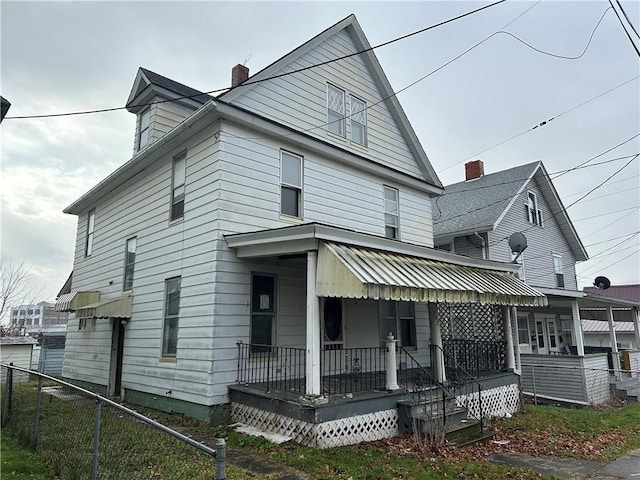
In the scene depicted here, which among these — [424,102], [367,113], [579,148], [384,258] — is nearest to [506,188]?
[579,148]

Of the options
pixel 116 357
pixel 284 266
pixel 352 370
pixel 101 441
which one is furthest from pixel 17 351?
pixel 101 441

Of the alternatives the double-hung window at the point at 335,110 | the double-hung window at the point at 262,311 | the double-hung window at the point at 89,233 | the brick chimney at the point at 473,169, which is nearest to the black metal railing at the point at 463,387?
the double-hung window at the point at 262,311

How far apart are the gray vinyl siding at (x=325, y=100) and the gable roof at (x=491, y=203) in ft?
18.0

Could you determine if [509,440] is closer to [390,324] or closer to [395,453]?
[395,453]

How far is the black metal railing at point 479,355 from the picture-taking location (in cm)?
1124

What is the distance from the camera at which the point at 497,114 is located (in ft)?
53.4

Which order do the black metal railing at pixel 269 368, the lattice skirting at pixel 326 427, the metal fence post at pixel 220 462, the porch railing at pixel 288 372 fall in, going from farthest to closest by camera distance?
the black metal railing at pixel 269 368
the porch railing at pixel 288 372
the lattice skirting at pixel 326 427
the metal fence post at pixel 220 462

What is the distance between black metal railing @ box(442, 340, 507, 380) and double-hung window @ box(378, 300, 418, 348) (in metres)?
1.19

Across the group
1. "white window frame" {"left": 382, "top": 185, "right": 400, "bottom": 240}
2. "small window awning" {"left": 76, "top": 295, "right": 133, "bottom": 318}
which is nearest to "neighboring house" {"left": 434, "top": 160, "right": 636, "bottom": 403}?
"white window frame" {"left": 382, "top": 185, "right": 400, "bottom": 240}

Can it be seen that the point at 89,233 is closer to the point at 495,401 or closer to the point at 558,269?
the point at 495,401

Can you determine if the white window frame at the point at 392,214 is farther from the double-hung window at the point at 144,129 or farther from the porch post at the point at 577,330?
the porch post at the point at 577,330

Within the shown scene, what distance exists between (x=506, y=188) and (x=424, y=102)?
721 cm

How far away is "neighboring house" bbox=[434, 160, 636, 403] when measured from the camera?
1591 centimetres

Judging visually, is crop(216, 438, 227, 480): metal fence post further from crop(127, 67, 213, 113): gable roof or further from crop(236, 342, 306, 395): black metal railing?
crop(127, 67, 213, 113): gable roof
